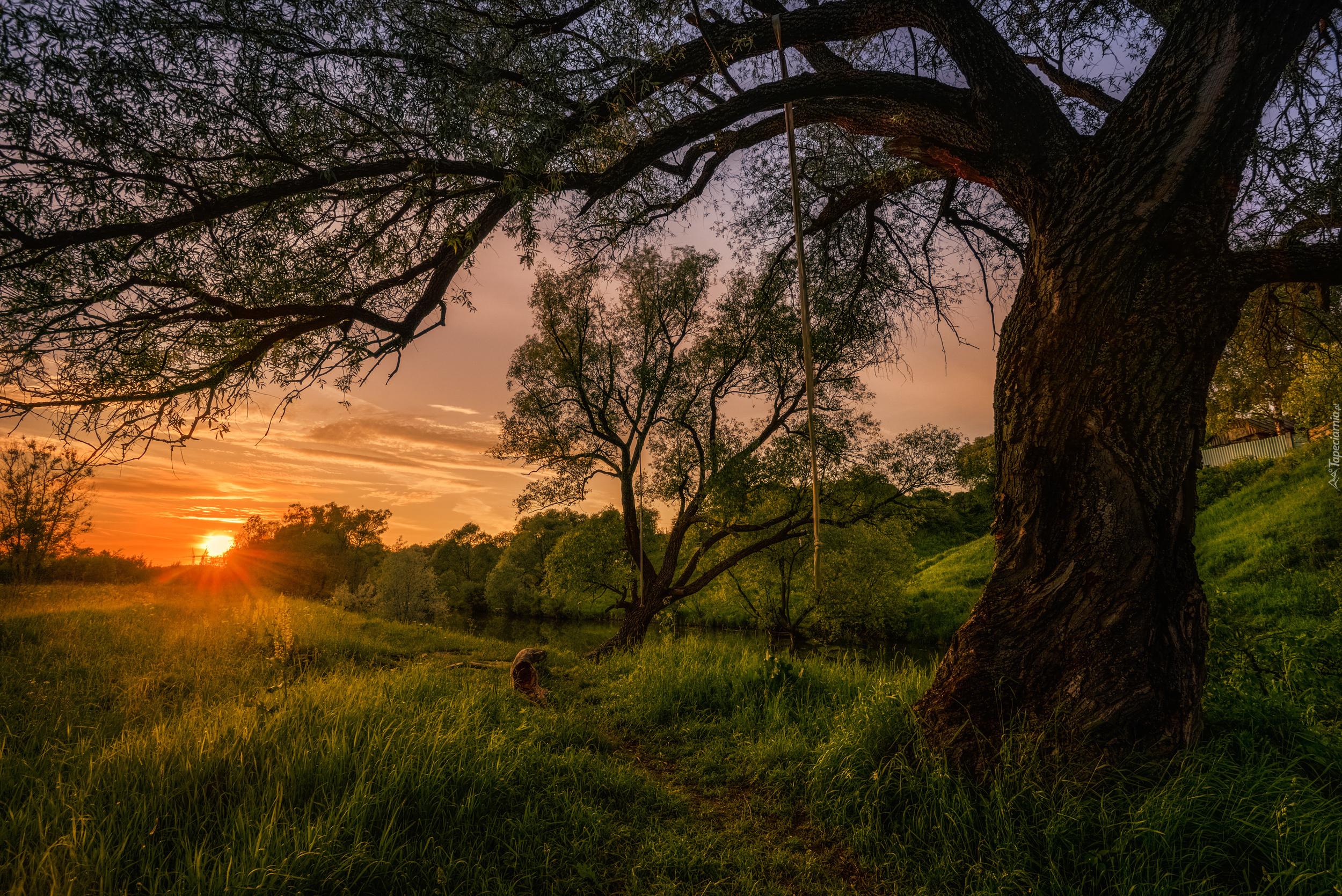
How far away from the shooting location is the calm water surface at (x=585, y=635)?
11875 millimetres

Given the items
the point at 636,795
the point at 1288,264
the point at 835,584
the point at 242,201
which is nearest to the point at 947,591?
the point at 835,584

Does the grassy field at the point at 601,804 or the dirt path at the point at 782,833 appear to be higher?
the grassy field at the point at 601,804

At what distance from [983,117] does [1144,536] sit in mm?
3211

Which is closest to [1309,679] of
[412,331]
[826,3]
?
[826,3]

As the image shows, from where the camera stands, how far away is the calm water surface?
11.9 m

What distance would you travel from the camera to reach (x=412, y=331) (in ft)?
14.7

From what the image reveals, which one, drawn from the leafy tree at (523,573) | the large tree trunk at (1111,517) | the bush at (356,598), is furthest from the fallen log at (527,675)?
the leafy tree at (523,573)

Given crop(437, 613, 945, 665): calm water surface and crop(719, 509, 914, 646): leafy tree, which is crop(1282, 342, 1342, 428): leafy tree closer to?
crop(437, 613, 945, 665): calm water surface

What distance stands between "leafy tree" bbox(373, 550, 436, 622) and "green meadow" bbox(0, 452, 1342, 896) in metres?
22.6

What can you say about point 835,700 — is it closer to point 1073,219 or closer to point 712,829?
point 712,829

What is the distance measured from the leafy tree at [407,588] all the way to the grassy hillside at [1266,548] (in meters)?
25.1

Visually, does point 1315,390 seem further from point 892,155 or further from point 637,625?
point 637,625

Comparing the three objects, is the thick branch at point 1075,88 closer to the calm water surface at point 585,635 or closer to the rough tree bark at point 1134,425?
the rough tree bark at point 1134,425

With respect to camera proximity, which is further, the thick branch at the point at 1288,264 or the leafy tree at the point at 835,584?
the leafy tree at the point at 835,584
